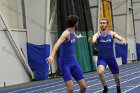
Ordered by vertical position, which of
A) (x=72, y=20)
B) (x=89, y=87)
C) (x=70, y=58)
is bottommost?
(x=89, y=87)

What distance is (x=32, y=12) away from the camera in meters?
17.2

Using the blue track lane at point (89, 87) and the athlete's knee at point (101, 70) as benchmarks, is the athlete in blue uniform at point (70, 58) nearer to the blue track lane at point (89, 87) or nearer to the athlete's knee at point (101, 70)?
the athlete's knee at point (101, 70)

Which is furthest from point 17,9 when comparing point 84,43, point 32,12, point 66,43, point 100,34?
point 66,43

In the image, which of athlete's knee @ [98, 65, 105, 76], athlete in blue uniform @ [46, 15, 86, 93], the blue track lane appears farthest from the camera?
the blue track lane

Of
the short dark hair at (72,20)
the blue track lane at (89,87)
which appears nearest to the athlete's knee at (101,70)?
the blue track lane at (89,87)

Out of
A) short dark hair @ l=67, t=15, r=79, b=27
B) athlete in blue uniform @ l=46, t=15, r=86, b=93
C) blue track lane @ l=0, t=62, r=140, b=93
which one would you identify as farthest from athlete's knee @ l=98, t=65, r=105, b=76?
short dark hair @ l=67, t=15, r=79, b=27

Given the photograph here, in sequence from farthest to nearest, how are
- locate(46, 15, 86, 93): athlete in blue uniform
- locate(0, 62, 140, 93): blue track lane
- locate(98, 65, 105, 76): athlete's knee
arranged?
1. locate(0, 62, 140, 93): blue track lane
2. locate(98, 65, 105, 76): athlete's knee
3. locate(46, 15, 86, 93): athlete in blue uniform

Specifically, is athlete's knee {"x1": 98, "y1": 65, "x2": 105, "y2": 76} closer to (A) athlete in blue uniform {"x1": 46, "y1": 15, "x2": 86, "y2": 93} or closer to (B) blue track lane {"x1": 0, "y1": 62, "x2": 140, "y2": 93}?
(A) athlete in blue uniform {"x1": 46, "y1": 15, "x2": 86, "y2": 93}

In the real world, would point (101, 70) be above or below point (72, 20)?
below

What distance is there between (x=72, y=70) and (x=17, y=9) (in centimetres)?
1114

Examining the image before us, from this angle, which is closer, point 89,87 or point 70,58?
point 70,58

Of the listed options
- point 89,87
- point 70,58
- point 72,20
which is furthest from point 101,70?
point 89,87

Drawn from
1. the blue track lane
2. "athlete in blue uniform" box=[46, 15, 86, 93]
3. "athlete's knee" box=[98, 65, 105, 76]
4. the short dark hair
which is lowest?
the blue track lane

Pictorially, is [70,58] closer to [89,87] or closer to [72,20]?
[72,20]
